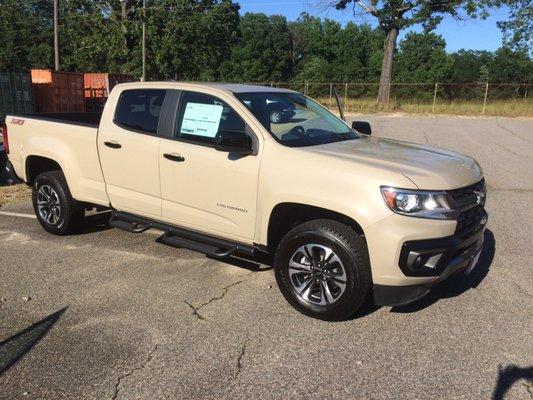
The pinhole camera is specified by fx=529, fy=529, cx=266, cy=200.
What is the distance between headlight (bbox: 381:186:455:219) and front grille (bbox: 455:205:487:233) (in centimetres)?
21

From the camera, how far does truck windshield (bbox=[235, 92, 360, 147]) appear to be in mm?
4536

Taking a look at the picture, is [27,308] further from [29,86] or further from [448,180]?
[29,86]

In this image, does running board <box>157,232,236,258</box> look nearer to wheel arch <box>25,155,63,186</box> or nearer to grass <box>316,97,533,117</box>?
wheel arch <box>25,155,63,186</box>

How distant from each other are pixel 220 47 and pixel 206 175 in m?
49.0

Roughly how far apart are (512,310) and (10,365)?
3774 millimetres

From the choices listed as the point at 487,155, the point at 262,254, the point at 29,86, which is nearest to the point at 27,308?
the point at 262,254

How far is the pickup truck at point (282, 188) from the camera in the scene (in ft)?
12.1

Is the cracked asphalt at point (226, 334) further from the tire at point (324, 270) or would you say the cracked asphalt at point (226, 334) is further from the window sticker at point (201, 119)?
the window sticker at point (201, 119)

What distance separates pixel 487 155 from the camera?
507 inches

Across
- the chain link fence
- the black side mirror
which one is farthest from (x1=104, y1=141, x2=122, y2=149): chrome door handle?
the chain link fence

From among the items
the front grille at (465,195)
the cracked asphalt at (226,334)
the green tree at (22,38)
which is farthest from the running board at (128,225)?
the green tree at (22,38)

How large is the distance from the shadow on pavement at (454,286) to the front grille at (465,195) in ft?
2.36

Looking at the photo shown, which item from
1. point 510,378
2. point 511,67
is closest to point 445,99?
point 511,67

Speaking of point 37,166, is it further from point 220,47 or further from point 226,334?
point 220,47
